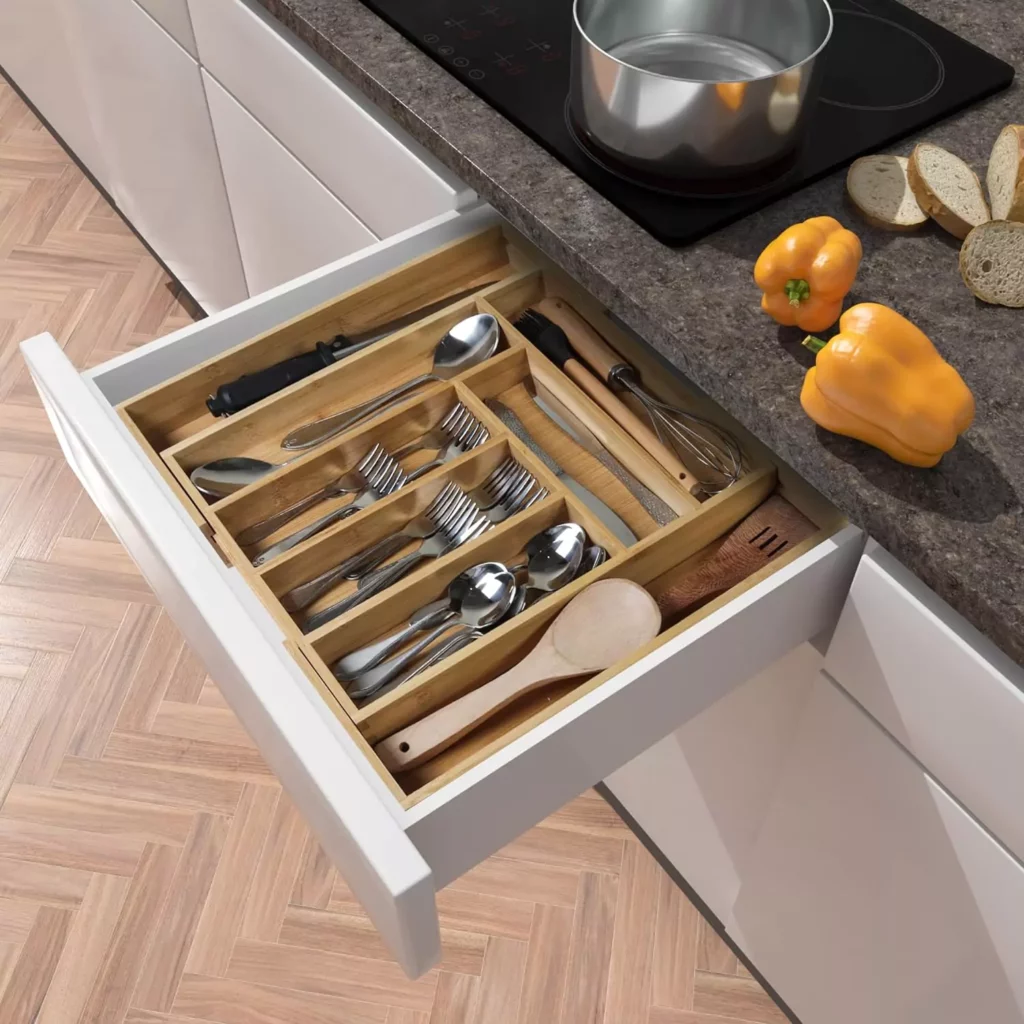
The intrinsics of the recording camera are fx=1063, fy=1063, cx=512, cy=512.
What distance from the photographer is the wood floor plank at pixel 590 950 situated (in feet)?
4.51

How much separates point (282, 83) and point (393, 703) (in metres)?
0.87

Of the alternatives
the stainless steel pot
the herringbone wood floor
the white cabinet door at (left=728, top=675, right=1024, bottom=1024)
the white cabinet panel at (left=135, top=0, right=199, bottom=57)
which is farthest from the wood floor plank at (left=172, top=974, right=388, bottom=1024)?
the white cabinet panel at (left=135, top=0, right=199, bottom=57)

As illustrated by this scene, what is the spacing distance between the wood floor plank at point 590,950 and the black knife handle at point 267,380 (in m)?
0.88

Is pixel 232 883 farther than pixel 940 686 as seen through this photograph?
Yes

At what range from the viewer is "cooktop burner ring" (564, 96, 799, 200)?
0.89 metres

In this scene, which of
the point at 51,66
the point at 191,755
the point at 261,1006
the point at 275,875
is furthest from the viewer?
the point at 51,66

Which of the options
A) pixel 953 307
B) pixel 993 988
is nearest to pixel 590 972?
pixel 993 988

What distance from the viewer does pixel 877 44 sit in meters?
1.07

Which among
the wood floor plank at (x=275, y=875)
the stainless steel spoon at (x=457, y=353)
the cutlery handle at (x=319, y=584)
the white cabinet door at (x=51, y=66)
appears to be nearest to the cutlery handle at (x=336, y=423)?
the stainless steel spoon at (x=457, y=353)

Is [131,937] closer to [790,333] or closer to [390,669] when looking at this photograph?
[390,669]

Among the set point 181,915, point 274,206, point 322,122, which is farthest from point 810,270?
point 181,915

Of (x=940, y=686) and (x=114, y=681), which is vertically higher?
(x=940, y=686)

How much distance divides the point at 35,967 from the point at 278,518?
0.90 metres

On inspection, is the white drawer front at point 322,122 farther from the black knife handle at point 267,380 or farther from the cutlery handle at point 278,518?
the cutlery handle at point 278,518
